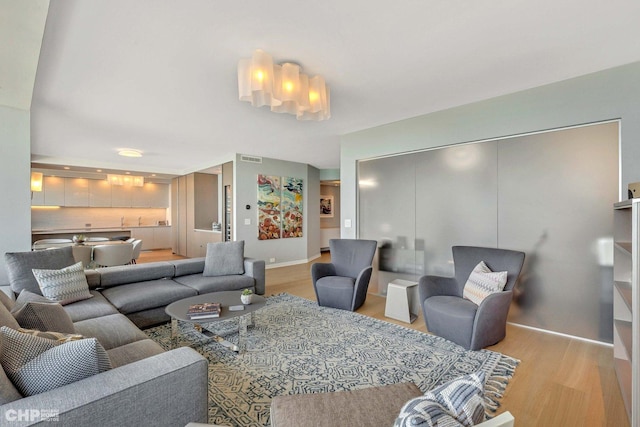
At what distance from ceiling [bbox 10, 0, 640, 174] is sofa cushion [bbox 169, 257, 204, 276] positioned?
6.56 feet

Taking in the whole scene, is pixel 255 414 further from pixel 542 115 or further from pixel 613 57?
pixel 613 57

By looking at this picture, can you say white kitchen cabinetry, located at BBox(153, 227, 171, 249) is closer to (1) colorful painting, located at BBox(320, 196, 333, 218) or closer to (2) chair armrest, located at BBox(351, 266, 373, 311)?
(1) colorful painting, located at BBox(320, 196, 333, 218)

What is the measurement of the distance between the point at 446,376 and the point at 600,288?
1.88m

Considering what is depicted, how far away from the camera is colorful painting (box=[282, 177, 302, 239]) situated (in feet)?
23.0

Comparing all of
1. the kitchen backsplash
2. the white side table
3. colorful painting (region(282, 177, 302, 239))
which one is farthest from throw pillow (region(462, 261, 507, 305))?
the kitchen backsplash

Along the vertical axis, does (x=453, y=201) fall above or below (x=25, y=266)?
above

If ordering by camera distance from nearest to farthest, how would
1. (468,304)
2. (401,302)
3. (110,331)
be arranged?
(110,331)
(468,304)
(401,302)

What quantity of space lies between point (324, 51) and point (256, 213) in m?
4.63

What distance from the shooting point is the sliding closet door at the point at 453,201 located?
3.40 meters

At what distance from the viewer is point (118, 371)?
1.21 meters

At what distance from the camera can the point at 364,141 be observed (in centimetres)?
458

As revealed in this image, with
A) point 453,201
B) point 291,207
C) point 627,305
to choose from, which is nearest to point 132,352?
point 627,305

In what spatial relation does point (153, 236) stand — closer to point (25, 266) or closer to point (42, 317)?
point (25, 266)

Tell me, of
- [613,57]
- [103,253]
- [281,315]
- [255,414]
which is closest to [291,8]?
[255,414]
